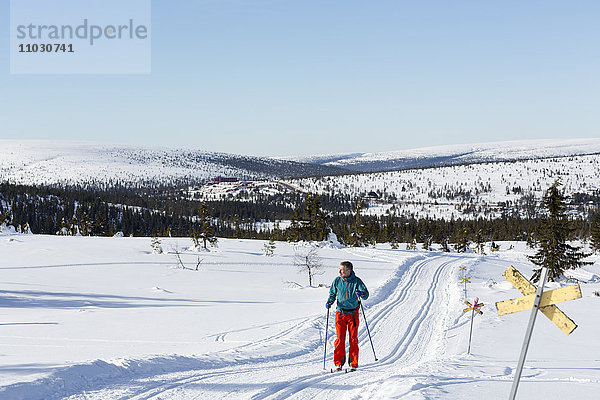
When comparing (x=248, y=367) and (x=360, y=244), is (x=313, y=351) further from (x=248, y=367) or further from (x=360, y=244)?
(x=360, y=244)

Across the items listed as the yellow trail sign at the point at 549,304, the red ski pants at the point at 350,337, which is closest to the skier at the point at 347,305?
the red ski pants at the point at 350,337

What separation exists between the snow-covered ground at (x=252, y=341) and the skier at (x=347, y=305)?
19.5 inches

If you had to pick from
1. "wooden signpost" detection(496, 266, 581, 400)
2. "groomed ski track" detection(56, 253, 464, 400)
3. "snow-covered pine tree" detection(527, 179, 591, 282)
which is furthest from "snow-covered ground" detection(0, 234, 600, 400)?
"snow-covered pine tree" detection(527, 179, 591, 282)

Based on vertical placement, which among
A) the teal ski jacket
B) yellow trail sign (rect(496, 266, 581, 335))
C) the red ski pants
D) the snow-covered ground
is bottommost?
the snow-covered ground

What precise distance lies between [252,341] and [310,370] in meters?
3.78

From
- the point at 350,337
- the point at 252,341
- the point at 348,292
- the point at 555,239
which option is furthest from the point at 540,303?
the point at 555,239

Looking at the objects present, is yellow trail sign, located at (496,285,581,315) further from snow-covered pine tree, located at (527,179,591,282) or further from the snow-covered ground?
snow-covered pine tree, located at (527,179,591,282)

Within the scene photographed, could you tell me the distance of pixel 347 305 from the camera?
9.25 m

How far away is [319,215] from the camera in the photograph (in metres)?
68.8

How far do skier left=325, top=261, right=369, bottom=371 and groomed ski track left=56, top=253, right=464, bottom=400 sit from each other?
1.39 feet

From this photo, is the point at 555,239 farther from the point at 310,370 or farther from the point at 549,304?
the point at 549,304

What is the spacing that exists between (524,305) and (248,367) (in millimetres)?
6454

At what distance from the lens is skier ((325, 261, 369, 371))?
30.2 feet

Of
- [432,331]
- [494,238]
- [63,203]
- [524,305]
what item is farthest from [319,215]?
[63,203]
